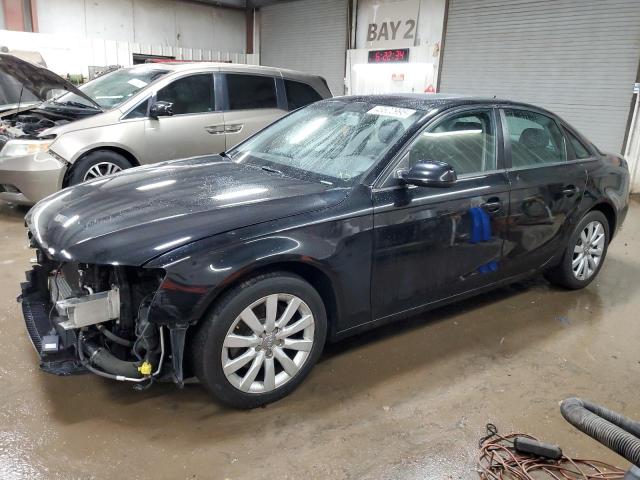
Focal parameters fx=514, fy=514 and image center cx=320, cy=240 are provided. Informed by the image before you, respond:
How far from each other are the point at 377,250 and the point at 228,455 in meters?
1.14

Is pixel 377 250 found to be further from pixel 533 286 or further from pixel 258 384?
pixel 533 286

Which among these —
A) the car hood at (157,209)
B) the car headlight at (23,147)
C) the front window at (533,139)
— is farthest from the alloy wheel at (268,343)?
the car headlight at (23,147)

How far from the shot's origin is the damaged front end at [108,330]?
2.09 meters

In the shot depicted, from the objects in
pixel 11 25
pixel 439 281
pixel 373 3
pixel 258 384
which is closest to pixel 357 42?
pixel 373 3

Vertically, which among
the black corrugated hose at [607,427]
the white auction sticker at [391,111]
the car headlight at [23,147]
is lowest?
the black corrugated hose at [607,427]

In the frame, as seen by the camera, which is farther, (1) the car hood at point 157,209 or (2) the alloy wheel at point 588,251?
(2) the alloy wheel at point 588,251

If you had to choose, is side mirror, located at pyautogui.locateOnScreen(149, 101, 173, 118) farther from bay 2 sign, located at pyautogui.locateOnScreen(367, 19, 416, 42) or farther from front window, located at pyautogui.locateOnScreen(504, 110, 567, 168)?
bay 2 sign, located at pyautogui.locateOnScreen(367, 19, 416, 42)

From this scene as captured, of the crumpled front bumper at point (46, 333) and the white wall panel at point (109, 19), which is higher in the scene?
the white wall panel at point (109, 19)

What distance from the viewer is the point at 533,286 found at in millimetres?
4020

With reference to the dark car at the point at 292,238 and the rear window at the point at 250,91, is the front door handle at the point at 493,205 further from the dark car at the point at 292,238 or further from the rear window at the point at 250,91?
the rear window at the point at 250,91

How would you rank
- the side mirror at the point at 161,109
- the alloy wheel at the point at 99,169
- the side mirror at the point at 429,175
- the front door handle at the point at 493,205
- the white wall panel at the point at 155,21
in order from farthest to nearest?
the white wall panel at the point at 155,21
the side mirror at the point at 161,109
the alloy wheel at the point at 99,169
the front door handle at the point at 493,205
the side mirror at the point at 429,175

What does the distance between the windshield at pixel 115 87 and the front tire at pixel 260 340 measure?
3.77 meters

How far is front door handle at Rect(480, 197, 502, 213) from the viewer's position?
293 centimetres

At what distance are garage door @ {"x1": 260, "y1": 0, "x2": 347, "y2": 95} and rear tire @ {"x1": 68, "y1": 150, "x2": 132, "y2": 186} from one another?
7.97 m
